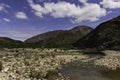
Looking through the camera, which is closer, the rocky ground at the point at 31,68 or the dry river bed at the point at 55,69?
the rocky ground at the point at 31,68

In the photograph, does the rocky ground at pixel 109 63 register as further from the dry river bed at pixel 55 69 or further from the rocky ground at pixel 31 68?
the rocky ground at pixel 31 68

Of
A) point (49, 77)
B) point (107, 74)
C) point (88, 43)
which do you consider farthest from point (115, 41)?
point (49, 77)

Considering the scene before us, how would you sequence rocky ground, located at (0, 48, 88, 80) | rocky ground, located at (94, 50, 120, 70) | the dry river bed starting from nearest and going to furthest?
rocky ground, located at (0, 48, 88, 80) → the dry river bed → rocky ground, located at (94, 50, 120, 70)

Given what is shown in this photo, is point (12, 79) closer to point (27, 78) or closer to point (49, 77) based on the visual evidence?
point (27, 78)

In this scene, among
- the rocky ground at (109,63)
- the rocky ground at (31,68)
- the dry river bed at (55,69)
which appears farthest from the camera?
the rocky ground at (109,63)

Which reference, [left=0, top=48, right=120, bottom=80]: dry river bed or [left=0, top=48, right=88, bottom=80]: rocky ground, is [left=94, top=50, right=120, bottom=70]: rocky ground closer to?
[left=0, top=48, right=120, bottom=80]: dry river bed

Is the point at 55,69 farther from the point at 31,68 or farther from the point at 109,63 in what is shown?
the point at 109,63

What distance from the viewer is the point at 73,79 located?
2731 centimetres

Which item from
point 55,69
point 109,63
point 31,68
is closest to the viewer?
point 31,68

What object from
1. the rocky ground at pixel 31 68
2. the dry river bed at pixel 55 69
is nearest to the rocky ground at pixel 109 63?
the dry river bed at pixel 55 69

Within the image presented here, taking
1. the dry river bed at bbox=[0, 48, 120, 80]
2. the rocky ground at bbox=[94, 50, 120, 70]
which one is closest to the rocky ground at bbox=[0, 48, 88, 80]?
the dry river bed at bbox=[0, 48, 120, 80]

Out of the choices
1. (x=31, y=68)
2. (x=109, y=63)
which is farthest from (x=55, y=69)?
(x=109, y=63)

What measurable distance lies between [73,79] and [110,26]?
518 ft

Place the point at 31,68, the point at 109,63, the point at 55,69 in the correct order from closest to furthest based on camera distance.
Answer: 1. the point at 31,68
2. the point at 55,69
3. the point at 109,63
